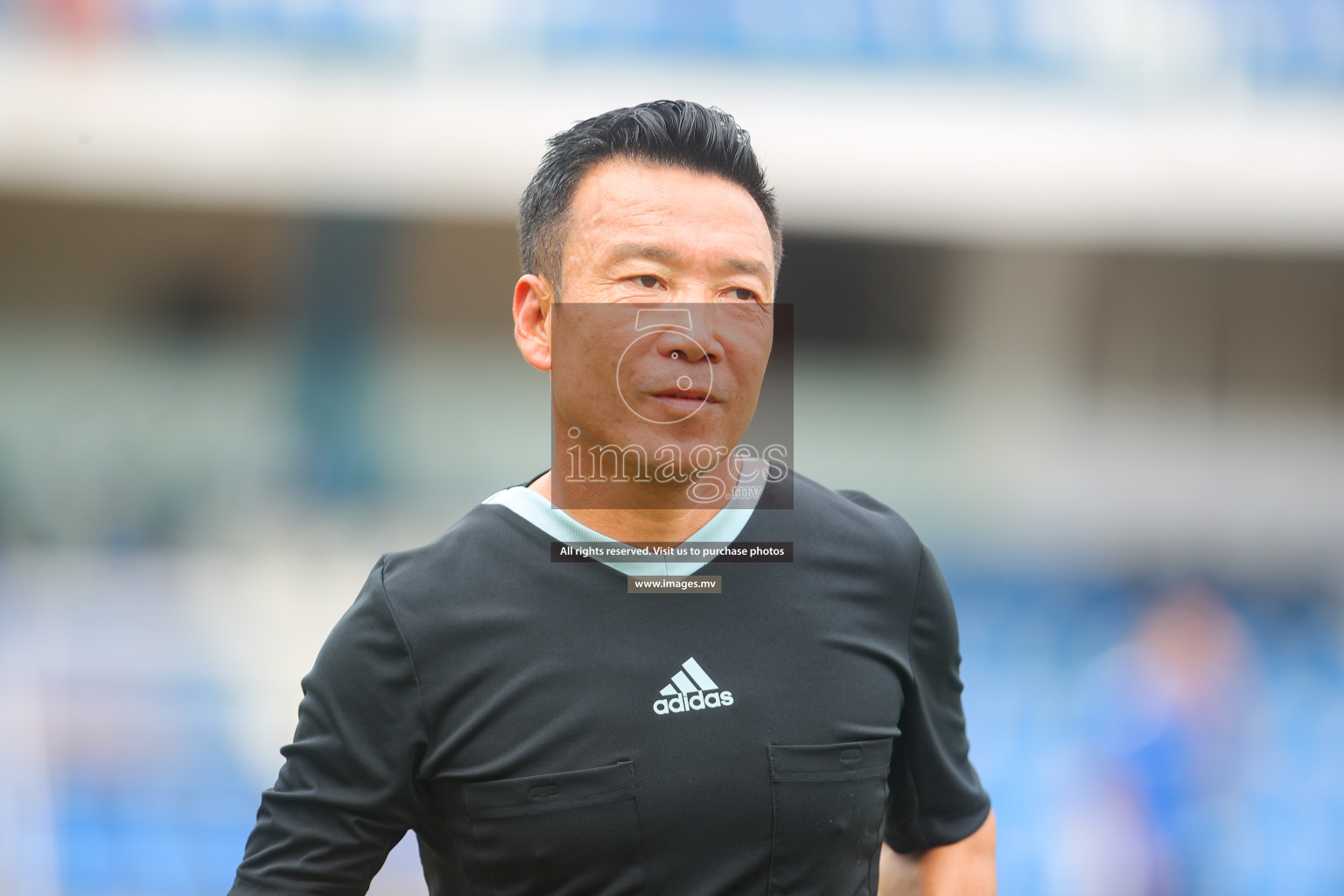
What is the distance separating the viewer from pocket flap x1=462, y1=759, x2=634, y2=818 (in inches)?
50.5

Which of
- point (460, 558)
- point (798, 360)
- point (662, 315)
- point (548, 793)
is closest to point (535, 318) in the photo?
point (662, 315)

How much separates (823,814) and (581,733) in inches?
12.2

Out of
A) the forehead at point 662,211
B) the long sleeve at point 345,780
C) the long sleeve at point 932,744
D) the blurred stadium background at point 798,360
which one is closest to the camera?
the long sleeve at point 345,780

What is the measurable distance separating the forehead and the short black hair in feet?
0.05

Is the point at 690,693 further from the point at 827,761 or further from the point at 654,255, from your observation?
the point at 654,255

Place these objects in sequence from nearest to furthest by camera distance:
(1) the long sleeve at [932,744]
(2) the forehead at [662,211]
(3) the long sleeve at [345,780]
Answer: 1. (3) the long sleeve at [345,780]
2. (2) the forehead at [662,211]
3. (1) the long sleeve at [932,744]

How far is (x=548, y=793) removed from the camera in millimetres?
1284

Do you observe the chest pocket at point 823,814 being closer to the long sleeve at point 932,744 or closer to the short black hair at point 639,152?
the long sleeve at point 932,744

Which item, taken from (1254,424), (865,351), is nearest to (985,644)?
(865,351)

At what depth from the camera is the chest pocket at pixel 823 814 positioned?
1334 millimetres

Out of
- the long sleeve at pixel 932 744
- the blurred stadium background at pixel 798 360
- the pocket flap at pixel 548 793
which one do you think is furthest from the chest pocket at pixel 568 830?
the blurred stadium background at pixel 798 360

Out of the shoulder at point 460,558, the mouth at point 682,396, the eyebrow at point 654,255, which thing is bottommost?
the shoulder at point 460,558

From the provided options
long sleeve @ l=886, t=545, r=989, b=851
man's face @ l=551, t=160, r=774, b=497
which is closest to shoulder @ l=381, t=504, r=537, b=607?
man's face @ l=551, t=160, r=774, b=497

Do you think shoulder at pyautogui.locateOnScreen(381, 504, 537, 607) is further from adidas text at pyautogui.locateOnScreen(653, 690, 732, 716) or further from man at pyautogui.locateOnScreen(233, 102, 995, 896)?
adidas text at pyautogui.locateOnScreen(653, 690, 732, 716)
